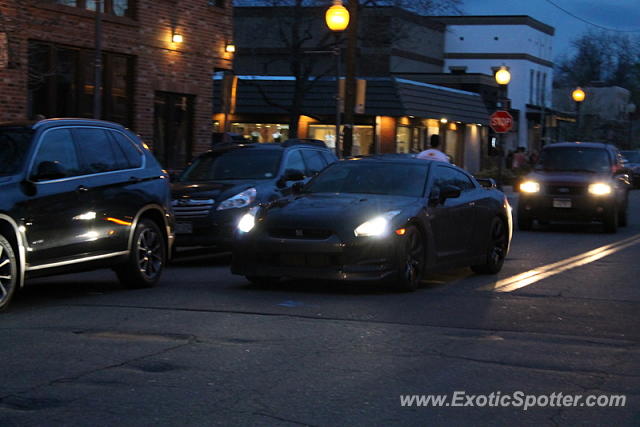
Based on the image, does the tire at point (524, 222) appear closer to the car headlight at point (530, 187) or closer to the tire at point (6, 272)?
the car headlight at point (530, 187)

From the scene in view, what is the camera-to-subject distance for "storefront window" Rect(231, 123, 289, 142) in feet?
145

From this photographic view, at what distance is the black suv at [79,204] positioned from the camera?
963 centimetres

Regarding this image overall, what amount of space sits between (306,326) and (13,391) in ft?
10.1

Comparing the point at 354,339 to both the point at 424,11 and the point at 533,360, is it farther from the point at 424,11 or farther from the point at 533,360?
the point at 424,11

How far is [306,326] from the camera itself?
8969 millimetres

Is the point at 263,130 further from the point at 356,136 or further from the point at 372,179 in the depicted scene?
the point at 372,179

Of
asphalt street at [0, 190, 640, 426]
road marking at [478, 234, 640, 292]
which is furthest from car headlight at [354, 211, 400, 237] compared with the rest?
road marking at [478, 234, 640, 292]

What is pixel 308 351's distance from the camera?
309 inches

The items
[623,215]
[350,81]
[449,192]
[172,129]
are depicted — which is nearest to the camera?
[449,192]

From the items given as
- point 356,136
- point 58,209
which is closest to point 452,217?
point 58,209

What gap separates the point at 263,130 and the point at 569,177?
23797 millimetres

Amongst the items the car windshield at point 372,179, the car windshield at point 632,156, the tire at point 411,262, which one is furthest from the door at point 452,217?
the car windshield at point 632,156

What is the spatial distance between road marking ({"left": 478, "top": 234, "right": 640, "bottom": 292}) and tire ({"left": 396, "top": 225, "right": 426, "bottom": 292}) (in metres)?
0.85

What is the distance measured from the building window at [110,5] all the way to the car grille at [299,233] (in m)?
11.0
